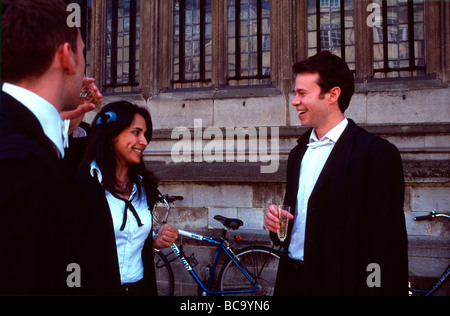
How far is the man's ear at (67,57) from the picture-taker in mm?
1024

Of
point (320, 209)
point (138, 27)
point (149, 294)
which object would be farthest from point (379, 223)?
point (138, 27)

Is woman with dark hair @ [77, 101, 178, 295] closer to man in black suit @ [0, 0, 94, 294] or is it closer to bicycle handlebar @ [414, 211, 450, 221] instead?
man in black suit @ [0, 0, 94, 294]

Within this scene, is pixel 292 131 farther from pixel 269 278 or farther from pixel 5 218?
pixel 5 218

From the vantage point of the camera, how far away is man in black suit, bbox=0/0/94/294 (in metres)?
0.78

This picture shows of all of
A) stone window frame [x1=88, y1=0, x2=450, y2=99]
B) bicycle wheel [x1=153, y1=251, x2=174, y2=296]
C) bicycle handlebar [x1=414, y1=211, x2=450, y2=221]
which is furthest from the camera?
stone window frame [x1=88, y1=0, x2=450, y2=99]

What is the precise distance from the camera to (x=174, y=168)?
530 cm

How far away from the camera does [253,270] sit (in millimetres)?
4590

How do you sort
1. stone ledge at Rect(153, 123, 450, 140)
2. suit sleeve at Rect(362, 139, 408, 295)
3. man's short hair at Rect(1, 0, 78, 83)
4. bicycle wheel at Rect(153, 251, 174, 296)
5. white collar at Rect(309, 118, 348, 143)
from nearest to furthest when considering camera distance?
man's short hair at Rect(1, 0, 78, 83)
suit sleeve at Rect(362, 139, 408, 295)
white collar at Rect(309, 118, 348, 143)
stone ledge at Rect(153, 123, 450, 140)
bicycle wheel at Rect(153, 251, 174, 296)

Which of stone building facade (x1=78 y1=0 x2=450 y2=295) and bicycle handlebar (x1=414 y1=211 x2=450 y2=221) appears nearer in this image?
bicycle handlebar (x1=414 y1=211 x2=450 y2=221)

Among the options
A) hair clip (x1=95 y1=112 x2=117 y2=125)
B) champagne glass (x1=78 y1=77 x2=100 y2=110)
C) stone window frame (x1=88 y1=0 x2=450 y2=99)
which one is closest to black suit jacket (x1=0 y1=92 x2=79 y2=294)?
champagne glass (x1=78 y1=77 x2=100 y2=110)

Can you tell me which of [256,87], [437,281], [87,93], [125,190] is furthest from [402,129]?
[87,93]

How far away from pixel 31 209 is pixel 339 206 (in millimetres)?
1508

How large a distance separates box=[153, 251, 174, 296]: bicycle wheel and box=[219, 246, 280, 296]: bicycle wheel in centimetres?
67

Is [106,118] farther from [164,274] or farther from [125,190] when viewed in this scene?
[164,274]
